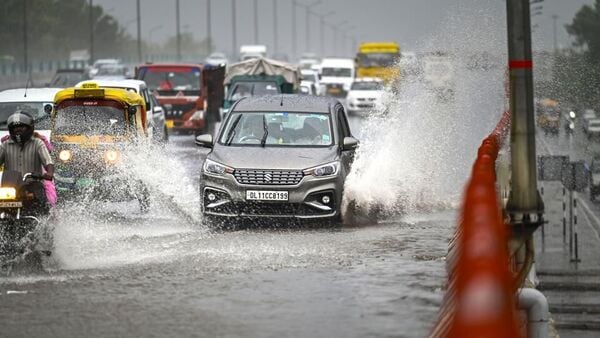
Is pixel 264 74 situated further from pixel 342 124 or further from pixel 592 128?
pixel 342 124

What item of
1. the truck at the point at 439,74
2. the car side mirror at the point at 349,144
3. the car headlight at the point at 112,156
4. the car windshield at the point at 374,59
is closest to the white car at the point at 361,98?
the car windshield at the point at 374,59

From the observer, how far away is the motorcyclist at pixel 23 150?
12383 mm

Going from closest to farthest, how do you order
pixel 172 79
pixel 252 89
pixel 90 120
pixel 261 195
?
pixel 261 195 → pixel 90 120 → pixel 172 79 → pixel 252 89

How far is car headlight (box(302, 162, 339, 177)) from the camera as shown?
52.4 feet

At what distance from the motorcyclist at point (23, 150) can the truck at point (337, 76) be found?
6378 centimetres

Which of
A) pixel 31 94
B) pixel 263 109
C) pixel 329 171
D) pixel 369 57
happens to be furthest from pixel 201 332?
pixel 369 57

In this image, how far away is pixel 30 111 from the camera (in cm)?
Answer: 2136

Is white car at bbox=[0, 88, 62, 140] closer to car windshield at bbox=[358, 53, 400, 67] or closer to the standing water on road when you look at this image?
the standing water on road

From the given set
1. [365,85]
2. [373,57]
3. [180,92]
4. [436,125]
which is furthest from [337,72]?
[436,125]

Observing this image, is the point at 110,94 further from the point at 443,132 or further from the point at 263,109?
the point at 443,132

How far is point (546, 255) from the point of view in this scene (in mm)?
30328

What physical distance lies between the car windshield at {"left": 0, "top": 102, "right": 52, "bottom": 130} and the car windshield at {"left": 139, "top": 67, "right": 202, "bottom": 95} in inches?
741

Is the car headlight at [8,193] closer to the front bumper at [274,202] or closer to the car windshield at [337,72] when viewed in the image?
the front bumper at [274,202]

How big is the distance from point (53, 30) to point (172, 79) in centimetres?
9491
